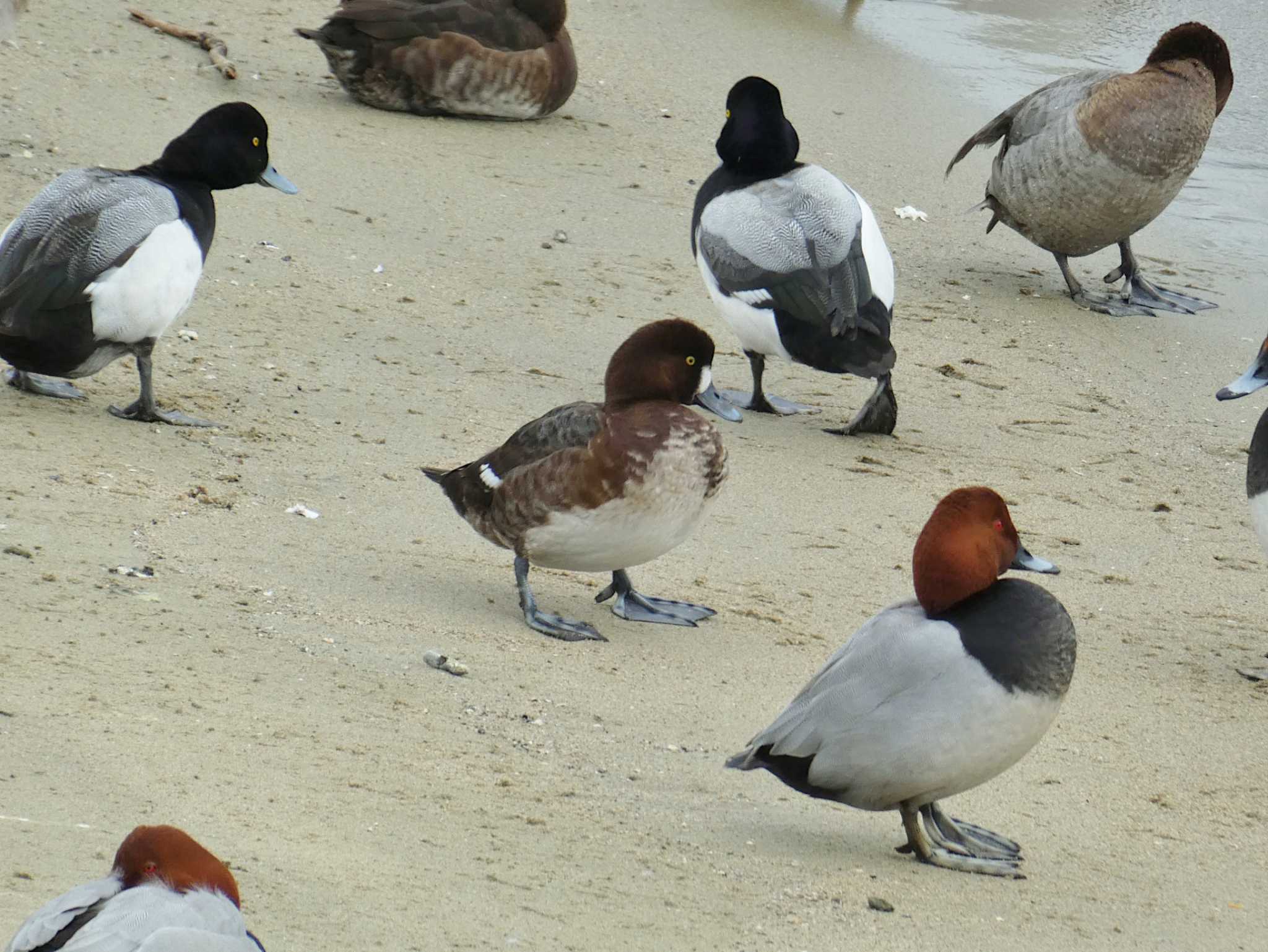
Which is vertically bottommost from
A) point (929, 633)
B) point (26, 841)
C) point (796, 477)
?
point (796, 477)

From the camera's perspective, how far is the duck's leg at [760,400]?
6.92 m

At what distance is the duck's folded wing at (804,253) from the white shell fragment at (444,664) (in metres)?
2.71

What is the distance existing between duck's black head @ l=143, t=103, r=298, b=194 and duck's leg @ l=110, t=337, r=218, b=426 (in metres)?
0.77

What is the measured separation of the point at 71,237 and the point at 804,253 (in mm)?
2728

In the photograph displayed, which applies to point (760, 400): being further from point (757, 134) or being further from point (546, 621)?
point (546, 621)

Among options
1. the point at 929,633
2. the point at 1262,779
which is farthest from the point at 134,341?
the point at 1262,779

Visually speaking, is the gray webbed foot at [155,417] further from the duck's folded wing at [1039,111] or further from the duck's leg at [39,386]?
the duck's folded wing at [1039,111]

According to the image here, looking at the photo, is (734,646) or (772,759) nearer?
(772,759)

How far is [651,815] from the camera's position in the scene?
3658 mm

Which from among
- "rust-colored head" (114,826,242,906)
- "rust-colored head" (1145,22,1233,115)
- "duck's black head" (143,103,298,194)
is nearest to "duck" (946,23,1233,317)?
"rust-colored head" (1145,22,1233,115)

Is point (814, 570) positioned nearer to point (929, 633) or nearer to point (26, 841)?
point (929, 633)

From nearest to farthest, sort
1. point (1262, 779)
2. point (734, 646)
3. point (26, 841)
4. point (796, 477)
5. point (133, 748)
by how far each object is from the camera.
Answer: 1. point (26, 841)
2. point (133, 748)
3. point (1262, 779)
4. point (734, 646)
5. point (796, 477)

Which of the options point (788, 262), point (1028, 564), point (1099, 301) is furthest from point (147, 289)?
point (1099, 301)

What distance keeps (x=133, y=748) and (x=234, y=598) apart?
3.32 ft
